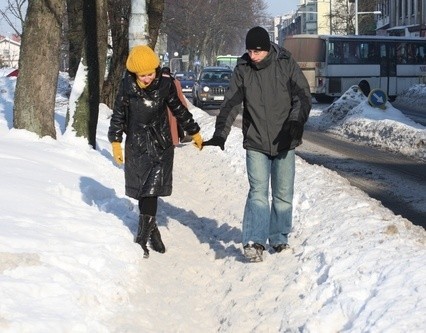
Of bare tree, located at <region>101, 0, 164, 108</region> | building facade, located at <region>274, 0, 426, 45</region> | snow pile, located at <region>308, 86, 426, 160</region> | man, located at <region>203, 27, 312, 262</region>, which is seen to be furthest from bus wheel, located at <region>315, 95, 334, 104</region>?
man, located at <region>203, 27, 312, 262</region>

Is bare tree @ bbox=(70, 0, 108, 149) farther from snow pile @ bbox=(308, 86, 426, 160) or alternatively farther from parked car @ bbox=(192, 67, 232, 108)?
parked car @ bbox=(192, 67, 232, 108)

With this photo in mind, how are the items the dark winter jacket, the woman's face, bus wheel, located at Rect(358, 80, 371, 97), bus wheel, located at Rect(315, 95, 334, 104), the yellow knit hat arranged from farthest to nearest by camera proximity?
bus wheel, located at Rect(315, 95, 334, 104) → bus wheel, located at Rect(358, 80, 371, 97) → the woman's face → the yellow knit hat → the dark winter jacket

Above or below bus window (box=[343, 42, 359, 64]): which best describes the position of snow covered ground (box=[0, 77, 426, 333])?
below

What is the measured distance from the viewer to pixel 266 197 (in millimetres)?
7352

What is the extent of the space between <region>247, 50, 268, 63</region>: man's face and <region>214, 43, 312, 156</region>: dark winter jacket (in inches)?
1.3

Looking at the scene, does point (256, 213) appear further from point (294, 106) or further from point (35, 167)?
point (35, 167)

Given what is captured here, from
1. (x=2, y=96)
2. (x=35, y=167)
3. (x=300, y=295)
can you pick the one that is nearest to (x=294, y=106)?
(x=300, y=295)

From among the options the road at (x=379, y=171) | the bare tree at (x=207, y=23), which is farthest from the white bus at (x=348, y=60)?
the bare tree at (x=207, y=23)

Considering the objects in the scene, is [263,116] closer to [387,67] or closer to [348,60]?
[348,60]

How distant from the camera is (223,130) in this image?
732cm

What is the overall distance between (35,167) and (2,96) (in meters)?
19.9

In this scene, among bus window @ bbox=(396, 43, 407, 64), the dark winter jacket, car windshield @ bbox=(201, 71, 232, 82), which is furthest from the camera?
bus window @ bbox=(396, 43, 407, 64)

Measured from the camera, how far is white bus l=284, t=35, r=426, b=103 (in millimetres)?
39688

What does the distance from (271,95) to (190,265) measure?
5.14ft
